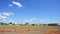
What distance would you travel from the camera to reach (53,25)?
60500 mm

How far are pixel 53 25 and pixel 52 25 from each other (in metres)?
0.74

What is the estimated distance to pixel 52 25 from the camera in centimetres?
6116
